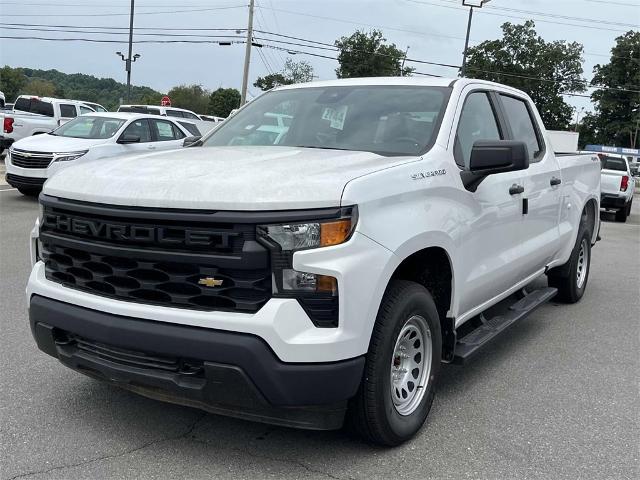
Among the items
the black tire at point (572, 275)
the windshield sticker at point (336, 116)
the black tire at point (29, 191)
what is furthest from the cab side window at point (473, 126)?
the black tire at point (29, 191)

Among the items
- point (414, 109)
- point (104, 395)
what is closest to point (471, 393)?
point (414, 109)

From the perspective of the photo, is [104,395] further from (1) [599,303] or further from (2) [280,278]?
(1) [599,303]

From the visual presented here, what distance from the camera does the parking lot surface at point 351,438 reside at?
10.1 ft

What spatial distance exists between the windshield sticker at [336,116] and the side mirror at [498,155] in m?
0.93

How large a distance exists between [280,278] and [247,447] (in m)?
1.04

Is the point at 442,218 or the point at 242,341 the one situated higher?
the point at 442,218

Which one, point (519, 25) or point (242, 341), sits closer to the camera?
point (242, 341)

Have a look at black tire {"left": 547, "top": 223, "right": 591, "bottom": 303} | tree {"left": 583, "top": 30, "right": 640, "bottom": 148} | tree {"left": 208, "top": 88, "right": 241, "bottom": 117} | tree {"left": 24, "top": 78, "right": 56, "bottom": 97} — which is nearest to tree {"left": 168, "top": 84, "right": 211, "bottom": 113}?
tree {"left": 208, "top": 88, "right": 241, "bottom": 117}

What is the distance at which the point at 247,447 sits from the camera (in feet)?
10.7

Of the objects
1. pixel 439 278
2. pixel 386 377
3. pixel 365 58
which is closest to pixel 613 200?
pixel 439 278

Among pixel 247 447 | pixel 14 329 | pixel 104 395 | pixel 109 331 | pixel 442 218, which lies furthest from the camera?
pixel 14 329

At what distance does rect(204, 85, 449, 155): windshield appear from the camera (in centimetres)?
395

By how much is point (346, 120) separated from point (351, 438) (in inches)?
79.1

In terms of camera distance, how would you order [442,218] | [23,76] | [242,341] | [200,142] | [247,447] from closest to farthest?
1. [242,341]
2. [247,447]
3. [442,218]
4. [200,142]
5. [23,76]
